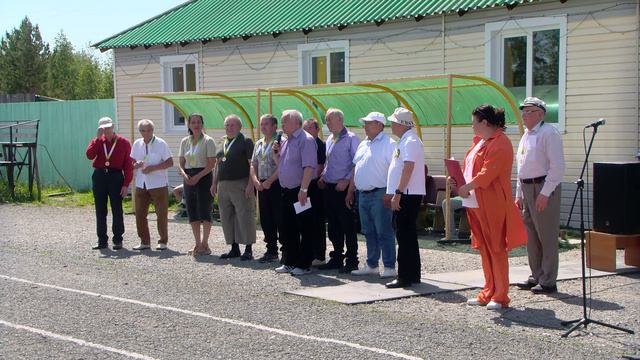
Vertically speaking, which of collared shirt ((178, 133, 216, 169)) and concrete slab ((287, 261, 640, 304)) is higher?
collared shirt ((178, 133, 216, 169))

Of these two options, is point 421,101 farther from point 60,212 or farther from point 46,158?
point 46,158

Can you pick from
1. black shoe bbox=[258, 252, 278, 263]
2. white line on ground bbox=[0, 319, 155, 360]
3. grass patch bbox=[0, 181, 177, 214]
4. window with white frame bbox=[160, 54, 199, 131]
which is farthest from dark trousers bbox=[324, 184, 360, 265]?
window with white frame bbox=[160, 54, 199, 131]

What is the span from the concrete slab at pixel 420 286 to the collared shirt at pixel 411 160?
1.01 metres

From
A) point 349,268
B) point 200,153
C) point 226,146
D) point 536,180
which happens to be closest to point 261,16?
point 200,153

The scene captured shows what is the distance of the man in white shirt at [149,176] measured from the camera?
1223 cm

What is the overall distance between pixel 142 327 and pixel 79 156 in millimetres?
16971

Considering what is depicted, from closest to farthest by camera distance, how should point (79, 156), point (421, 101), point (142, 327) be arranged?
point (142, 327), point (421, 101), point (79, 156)

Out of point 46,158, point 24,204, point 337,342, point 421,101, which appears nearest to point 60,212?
point 24,204

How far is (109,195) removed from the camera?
1244cm

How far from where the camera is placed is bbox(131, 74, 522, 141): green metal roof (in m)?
13.2

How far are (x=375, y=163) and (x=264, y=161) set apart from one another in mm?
1664

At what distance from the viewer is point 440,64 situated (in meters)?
15.9

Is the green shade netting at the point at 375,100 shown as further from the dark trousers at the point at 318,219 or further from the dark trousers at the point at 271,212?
the dark trousers at the point at 271,212

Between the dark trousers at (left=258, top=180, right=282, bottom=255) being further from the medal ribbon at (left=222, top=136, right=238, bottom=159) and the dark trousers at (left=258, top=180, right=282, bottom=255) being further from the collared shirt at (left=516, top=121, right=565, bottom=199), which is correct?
the collared shirt at (left=516, top=121, right=565, bottom=199)
